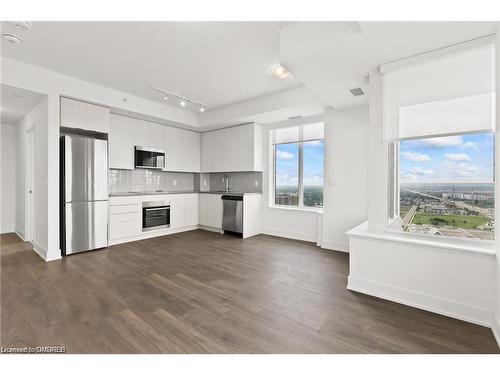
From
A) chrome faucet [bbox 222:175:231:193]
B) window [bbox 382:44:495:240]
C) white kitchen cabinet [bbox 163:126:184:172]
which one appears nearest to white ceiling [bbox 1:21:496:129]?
window [bbox 382:44:495:240]

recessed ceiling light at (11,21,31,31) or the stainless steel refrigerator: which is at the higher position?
recessed ceiling light at (11,21,31,31)

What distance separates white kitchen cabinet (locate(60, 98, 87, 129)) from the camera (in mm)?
3621

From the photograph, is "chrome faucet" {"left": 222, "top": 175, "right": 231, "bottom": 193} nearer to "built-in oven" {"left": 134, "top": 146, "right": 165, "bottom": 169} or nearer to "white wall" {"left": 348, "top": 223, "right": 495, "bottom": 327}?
"built-in oven" {"left": 134, "top": 146, "right": 165, "bottom": 169}

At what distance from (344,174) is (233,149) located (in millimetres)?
2620

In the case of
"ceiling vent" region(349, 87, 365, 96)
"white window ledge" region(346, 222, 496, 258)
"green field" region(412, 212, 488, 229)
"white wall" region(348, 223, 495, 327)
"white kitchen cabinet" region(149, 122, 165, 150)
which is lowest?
"white wall" region(348, 223, 495, 327)

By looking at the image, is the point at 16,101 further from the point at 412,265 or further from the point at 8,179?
the point at 412,265

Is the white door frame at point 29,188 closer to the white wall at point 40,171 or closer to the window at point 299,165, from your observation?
the white wall at point 40,171

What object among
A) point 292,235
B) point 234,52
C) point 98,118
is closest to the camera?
point 234,52

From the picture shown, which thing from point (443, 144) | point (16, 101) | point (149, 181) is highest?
point (16, 101)

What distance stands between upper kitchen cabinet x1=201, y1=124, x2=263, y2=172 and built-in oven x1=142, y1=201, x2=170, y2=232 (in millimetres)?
1562

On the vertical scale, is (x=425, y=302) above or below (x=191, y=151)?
below

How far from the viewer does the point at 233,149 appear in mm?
5488

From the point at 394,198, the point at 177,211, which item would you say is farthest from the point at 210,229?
the point at 394,198
